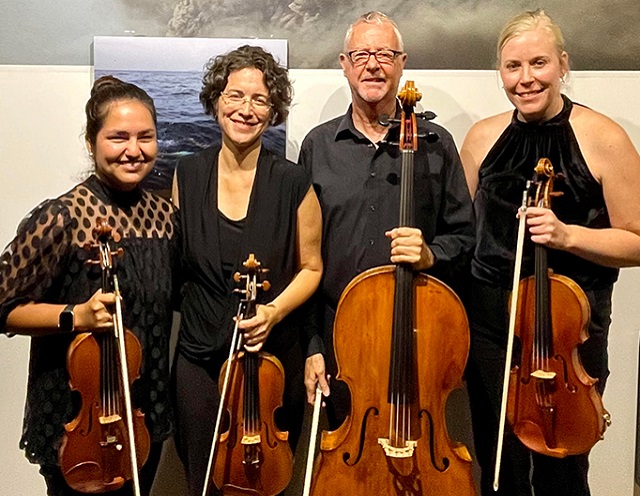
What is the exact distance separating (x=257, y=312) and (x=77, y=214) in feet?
1.65

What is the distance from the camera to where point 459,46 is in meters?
2.33

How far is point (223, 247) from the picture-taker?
180 cm

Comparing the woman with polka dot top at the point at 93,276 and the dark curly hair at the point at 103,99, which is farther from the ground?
the dark curly hair at the point at 103,99

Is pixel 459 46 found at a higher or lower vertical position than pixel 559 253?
higher

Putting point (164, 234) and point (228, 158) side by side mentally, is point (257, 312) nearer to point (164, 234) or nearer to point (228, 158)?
point (164, 234)

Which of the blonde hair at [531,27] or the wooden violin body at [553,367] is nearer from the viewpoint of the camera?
the wooden violin body at [553,367]

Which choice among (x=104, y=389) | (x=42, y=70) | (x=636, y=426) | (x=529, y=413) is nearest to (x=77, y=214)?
(x=104, y=389)

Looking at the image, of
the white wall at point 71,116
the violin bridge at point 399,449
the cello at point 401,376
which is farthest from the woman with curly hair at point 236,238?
the white wall at point 71,116

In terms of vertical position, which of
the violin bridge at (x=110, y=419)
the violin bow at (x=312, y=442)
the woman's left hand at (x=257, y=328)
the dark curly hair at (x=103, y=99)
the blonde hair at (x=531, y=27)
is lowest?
the violin bow at (x=312, y=442)

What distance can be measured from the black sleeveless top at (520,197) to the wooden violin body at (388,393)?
0.38 meters

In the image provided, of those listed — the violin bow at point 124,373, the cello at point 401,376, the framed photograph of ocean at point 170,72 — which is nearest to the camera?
the violin bow at point 124,373

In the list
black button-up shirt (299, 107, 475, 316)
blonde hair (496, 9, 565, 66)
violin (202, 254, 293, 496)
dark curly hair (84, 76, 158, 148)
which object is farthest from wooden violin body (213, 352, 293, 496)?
blonde hair (496, 9, 565, 66)

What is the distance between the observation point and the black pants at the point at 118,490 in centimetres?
165

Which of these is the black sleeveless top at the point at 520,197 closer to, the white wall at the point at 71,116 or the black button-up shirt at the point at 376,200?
the black button-up shirt at the point at 376,200
